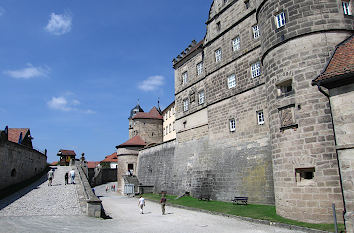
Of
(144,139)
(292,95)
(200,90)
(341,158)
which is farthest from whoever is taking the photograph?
(144,139)

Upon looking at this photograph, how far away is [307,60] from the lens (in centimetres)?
1312

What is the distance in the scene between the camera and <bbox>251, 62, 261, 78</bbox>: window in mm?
19797

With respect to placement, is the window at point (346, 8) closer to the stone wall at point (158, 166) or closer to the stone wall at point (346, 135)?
the stone wall at point (346, 135)

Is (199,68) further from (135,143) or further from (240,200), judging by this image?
(135,143)

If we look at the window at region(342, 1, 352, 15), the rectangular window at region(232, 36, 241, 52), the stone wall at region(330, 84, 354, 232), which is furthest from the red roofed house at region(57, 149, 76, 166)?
the window at region(342, 1, 352, 15)

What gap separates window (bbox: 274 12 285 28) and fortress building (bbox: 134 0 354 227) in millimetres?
73

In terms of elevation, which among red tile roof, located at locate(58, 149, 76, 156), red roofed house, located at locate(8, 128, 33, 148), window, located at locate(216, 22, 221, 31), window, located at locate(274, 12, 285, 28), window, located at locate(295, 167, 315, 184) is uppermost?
window, located at locate(216, 22, 221, 31)

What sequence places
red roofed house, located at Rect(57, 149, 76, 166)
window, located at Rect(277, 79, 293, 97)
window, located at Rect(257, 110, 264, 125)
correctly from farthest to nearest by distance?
red roofed house, located at Rect(57, 149, 76, 166), window, located at Rect(257, 110, 264, 125), window, located at Rect(277, 79, 293, 97)

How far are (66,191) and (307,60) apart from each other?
18.6 m

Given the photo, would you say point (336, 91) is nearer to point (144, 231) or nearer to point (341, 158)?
point (341, 158)

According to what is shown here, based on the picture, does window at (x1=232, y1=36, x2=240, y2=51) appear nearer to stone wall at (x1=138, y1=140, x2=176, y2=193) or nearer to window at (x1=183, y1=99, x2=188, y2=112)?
window at (x1=183, y1=99, x2=188, y2=112)

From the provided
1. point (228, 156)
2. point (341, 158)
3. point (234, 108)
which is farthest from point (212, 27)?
point (341, 158)

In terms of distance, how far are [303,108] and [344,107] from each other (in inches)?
66.9

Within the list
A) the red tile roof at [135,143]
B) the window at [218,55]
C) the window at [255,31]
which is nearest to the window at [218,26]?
the window at [218,55]
